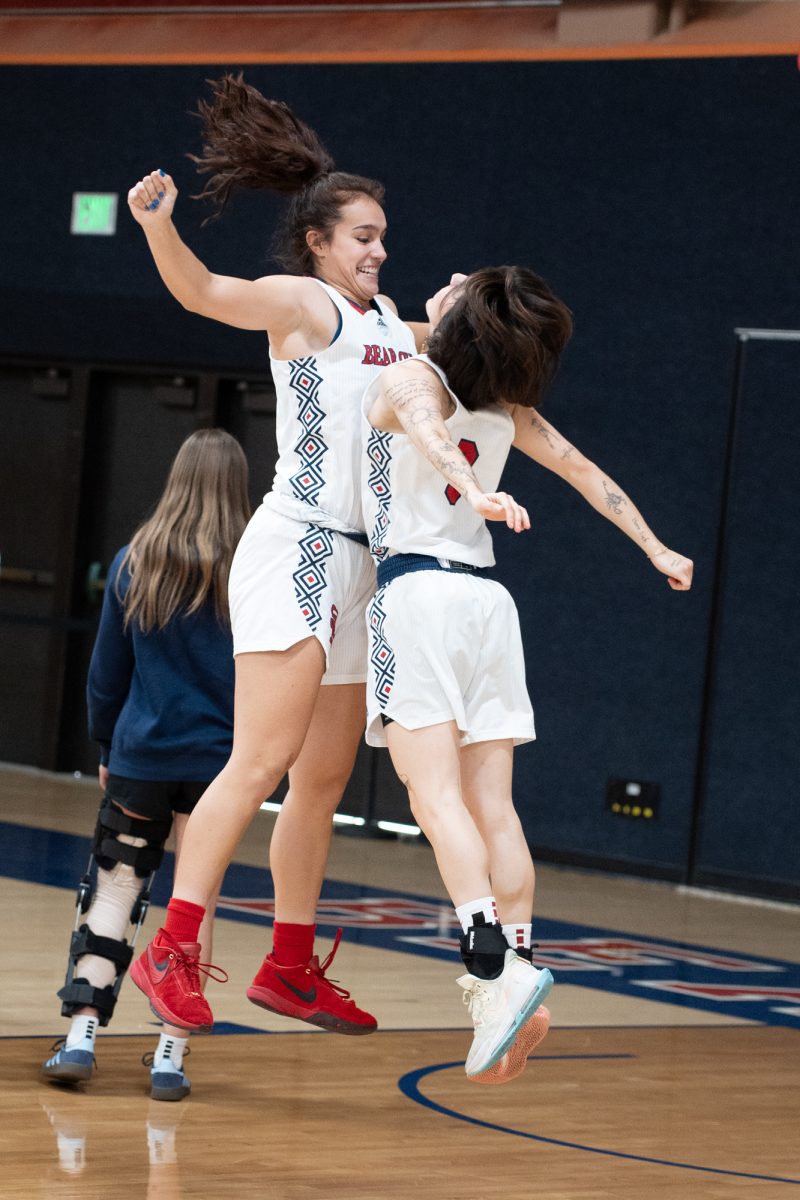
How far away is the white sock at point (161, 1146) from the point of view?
423 cm

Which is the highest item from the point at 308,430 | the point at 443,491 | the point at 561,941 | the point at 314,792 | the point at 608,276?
the point at 608,276

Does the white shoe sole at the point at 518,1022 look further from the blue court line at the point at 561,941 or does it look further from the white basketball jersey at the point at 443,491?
the blue court line at the point at 561,941

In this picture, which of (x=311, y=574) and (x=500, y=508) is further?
(x=311, y=574)

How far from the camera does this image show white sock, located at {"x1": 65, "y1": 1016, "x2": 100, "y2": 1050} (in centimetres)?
481

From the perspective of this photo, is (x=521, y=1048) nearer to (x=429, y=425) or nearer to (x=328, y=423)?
(x=429, y=425)

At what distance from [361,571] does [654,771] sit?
214 inches

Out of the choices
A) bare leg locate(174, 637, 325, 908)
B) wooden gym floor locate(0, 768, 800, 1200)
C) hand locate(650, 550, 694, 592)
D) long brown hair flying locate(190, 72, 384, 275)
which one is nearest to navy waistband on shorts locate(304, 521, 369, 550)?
bare leg locate(174, 637, 325, 908)

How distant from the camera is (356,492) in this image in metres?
4.28

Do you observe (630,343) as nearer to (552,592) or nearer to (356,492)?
(552,592)

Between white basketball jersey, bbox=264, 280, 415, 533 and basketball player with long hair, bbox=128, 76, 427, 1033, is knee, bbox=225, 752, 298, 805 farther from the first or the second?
white basketball jersey, bbox=264, 280, 415, 533

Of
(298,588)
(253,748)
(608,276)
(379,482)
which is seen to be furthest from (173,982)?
(608,276)

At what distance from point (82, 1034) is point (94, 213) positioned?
6.81 metres

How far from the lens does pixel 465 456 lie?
395 centimetres

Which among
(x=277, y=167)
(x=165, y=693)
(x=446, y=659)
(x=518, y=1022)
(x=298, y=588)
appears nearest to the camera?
(x=518, y=1022)
